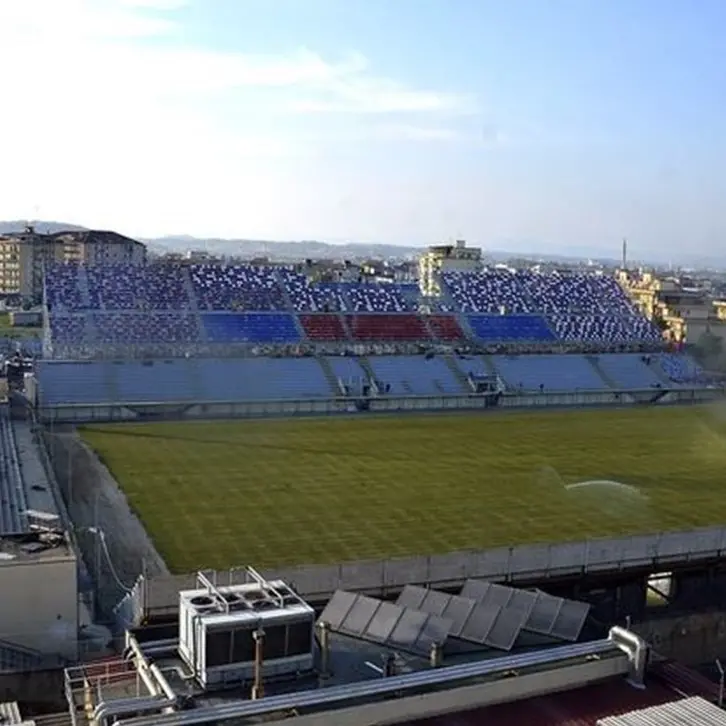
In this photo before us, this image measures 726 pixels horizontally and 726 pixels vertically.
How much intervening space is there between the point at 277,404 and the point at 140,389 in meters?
5.46

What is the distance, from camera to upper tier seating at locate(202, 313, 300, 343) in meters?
46.8

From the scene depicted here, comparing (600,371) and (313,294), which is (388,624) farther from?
(313,294)

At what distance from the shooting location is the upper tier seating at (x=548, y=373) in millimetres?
46188

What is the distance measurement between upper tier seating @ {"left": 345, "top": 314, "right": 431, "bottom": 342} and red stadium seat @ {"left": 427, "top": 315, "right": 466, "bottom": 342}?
54cm

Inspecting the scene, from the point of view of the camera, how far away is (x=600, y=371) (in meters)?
48.8

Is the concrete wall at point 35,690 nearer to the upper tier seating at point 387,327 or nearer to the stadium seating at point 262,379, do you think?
the stadium seating at point 262,379

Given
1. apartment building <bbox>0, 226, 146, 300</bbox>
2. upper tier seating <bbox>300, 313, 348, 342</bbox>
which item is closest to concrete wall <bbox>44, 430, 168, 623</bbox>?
upper tier seating <bbox>300, 313, 348, 342</bbox>

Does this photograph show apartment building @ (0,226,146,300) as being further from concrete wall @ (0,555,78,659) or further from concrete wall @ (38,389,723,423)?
concrete wall @ (0,555,78,659)

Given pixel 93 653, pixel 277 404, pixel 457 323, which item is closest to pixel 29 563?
pixel 93 653

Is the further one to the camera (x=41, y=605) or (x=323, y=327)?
(x=323, y=327)

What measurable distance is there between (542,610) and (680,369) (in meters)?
41.4

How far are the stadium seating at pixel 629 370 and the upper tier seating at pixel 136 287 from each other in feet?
67.9

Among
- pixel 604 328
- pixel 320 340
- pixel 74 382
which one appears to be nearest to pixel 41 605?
pixel 74 382

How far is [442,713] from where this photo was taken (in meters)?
10.4
